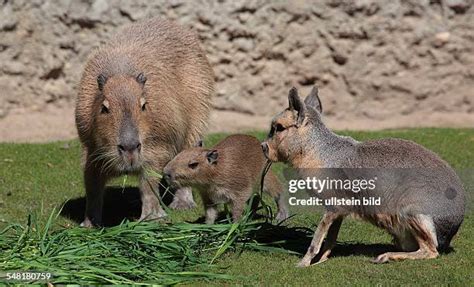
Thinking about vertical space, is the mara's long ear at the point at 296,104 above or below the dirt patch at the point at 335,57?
above

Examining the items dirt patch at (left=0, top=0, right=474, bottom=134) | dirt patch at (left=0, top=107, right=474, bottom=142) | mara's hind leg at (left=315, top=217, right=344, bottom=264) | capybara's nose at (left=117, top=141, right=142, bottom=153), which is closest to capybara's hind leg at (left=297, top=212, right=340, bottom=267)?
mara's hind leg at (left=315, top=217, right=344, bottom=264)

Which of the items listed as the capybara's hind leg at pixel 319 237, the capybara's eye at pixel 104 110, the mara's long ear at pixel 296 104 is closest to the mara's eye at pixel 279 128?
the mara's long ear at pixel 296 104

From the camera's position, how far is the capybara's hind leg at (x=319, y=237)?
5.92 metres

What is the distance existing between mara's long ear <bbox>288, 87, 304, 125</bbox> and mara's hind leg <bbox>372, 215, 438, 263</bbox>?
950 mm

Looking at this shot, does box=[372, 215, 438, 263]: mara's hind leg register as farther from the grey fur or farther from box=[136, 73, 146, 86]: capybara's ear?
box=[136, 73, 146, 86]: capybara's ear

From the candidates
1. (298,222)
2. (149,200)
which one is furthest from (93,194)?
(298,222)

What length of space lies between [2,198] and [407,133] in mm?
4772

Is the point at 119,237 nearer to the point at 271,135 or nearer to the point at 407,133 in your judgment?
the point at 271,135

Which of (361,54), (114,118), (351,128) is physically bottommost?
(351,128)

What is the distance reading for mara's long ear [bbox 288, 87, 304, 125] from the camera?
233 inches

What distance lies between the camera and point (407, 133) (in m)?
10.6

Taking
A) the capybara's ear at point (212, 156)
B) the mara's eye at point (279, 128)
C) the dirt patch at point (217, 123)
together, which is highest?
the mara's eye at point (279, 128)

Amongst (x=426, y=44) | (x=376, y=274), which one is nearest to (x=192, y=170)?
(x=376, y=274)

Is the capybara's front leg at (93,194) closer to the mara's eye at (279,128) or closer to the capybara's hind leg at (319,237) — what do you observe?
the mara's eye at (279,128)
